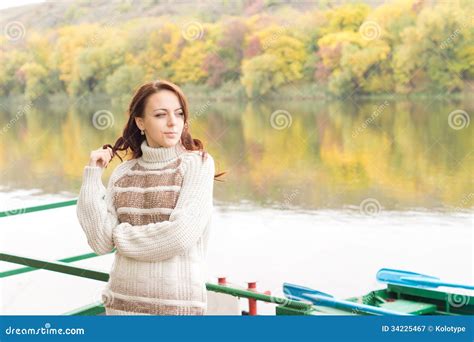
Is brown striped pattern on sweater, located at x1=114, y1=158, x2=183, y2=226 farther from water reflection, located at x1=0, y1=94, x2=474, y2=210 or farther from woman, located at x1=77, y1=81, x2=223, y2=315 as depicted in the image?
water reflection, located at x1=0, y1=94, x2=474, y2=210

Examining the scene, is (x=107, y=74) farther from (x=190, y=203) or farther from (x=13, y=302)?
(x=190, y=203)

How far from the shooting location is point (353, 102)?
1734 cm

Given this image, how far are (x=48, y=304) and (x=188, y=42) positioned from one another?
A: 32.2ft

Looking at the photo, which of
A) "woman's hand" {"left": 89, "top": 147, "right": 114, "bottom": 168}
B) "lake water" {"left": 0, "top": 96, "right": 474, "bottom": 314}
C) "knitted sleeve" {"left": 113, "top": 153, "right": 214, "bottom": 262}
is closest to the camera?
"knitted sleeve" {"left": 113, "top": 153, "right": 214, "bottom": 262}

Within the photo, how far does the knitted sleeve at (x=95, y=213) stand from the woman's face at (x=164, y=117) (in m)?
0.15

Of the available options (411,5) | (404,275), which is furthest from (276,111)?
(404,275)

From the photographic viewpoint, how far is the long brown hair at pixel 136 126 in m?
1.89

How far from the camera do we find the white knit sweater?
1.83 metres

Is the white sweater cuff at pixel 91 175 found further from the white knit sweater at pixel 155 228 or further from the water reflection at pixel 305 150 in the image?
A: the water reflection at pixel 305 150

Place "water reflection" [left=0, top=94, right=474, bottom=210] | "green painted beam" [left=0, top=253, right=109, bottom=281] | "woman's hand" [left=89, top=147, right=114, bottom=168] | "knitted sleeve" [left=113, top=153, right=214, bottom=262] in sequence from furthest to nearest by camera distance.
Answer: "water reflection" [left=0, top=94, right=474, bottom=210]
"green painted beam" [left=0, top=253, right=109, bottom=281]
"woman's hand" [left=89, top=147, right=114, bottom=168]
"knitted sleeve" [left=113, top=153, right=214, bottom=262]

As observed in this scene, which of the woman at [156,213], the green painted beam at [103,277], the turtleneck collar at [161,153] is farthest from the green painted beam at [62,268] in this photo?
the turtleneck collar at [161,153]

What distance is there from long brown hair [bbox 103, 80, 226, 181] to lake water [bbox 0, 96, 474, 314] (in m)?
4.09

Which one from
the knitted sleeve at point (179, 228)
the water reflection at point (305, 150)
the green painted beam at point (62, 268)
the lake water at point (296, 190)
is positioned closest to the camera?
the knitted sleeve at point (179, 228)

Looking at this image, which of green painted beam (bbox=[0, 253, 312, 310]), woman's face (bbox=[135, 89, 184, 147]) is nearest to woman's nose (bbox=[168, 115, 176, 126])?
woman's face (bbox=[135, 89, 184, 147])
